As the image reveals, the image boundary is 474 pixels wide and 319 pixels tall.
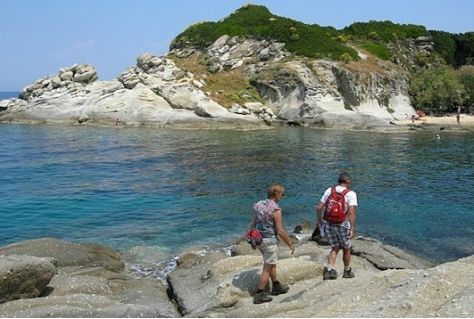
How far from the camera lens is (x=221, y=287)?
1130 centimetres

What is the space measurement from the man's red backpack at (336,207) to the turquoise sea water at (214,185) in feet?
25.0

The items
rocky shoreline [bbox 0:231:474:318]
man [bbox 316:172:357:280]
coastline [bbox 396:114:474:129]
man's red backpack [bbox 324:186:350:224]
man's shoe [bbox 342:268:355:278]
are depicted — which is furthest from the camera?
coastline [bbox 396:114:474:129]

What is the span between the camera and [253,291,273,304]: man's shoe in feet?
34.2

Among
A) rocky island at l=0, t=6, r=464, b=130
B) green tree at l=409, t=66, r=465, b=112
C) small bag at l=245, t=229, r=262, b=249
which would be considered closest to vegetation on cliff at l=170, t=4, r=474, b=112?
green tree at l=409, t=66, r=465, b=112

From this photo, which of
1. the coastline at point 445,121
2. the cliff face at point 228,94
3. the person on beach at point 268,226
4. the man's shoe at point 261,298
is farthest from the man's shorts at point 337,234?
the coastline at point 445,121

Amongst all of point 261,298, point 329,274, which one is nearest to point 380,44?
point 329,274

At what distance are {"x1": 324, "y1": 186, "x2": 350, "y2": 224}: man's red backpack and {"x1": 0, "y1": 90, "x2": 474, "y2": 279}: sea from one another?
6407mm

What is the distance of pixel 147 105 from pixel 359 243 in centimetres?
5192

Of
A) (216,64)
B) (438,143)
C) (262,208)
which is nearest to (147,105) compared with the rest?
(216,64)

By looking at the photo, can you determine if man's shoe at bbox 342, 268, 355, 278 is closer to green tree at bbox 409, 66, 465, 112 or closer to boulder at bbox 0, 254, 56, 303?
boulder at bbox 0, 254, 56, 303

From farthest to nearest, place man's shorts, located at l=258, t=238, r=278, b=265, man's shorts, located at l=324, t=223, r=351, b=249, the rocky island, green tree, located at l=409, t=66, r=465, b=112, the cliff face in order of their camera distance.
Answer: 1. green tree, located at l=409, t=66, r=465, b=112
2. the cliff face
3. the rocky island
4. man's shorts, located at l=324, t=223, r=351, b=249
5. man's shorts, located at l=258, t=238, r=278, b=265

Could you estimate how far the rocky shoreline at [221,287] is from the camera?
8.99m

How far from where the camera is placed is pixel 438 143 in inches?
1934

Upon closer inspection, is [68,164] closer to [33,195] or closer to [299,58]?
[33,195]
